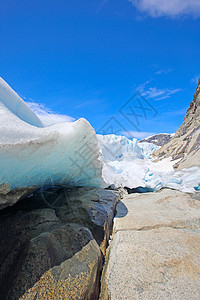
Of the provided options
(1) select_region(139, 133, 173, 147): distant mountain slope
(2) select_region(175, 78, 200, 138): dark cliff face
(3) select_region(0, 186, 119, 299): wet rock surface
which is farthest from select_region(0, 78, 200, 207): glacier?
(1) select_region(139, 133, 173, 147): distant mountain slope

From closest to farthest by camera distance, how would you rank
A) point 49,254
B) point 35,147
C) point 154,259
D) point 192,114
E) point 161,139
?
point 49,254 → point 154,259 → point 35,147 → point 192,114 → point 161,139

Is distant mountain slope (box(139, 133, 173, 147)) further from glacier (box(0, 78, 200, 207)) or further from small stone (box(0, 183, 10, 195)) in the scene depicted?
small stone (box(0, 183, 10, 195))

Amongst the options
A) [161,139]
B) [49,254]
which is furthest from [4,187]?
[161,139]

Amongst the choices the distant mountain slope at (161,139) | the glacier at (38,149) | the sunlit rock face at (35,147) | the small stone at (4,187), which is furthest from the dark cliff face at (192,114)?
the distant mountain slope at (161,139)

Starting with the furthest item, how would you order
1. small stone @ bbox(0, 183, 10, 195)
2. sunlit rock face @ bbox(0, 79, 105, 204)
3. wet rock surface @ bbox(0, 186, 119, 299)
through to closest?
small stone @ bbox(0, 183, 10, 195) < sunlit rock face @ bbox(0, 79, 105, 204) < wet rock surface @ bbox(0, 186, 119, 299)

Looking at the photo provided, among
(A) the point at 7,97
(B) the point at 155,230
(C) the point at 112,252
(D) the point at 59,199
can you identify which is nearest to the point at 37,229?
(C) the point at 112,252

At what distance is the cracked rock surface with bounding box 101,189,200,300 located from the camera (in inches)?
45.1

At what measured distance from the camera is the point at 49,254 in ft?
4.26

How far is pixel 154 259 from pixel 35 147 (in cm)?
162

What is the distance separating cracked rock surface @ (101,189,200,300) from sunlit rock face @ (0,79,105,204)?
120cm

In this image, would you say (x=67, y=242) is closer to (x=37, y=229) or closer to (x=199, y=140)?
(x=37, y=229)

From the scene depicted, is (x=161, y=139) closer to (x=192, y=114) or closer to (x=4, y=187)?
(x=192, y=114)

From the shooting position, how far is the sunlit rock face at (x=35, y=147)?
1.42 meters

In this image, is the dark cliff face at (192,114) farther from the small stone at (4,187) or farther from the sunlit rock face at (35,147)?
the small stone at (4,187)
